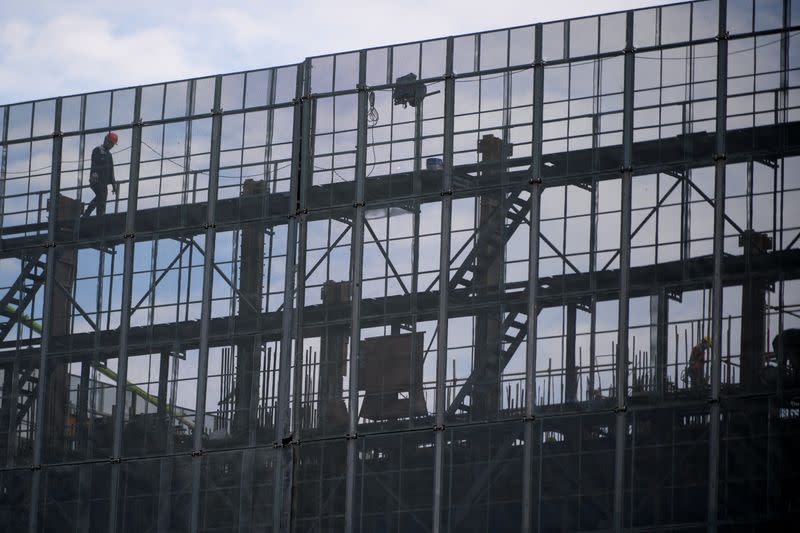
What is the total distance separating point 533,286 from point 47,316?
975cm

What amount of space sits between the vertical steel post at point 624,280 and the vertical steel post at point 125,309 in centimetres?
938

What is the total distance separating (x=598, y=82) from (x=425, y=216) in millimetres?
3744

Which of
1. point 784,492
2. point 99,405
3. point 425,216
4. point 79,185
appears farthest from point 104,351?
point 784,492

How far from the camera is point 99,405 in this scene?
118 ft

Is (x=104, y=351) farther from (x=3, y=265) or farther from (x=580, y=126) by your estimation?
(x=580, y=126)

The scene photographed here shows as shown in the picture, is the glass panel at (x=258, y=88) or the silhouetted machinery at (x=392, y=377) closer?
the silhouetted machinery at (x=392, y=377)

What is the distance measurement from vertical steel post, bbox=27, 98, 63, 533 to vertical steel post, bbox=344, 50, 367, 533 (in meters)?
6.27

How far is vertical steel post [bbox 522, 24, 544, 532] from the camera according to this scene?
1253 inches

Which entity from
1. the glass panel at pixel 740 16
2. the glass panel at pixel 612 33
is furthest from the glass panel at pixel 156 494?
the glass panel at pixel 740 16

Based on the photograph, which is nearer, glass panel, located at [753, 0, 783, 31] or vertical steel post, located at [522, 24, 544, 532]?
vertical steel post, located at [522, 24, 544, 532]

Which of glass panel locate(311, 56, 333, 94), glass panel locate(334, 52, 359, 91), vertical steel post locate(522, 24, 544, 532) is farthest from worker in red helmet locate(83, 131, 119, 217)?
vertical steel post locate(522, 24, 544, 532)

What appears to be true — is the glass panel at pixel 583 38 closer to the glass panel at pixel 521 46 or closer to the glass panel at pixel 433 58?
the glass panel at pixel 521 46

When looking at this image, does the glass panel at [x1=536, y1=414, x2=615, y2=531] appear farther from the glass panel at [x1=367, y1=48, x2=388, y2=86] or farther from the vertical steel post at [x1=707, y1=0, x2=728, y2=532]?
the glass panel at [x1=367, y1=48, x2=388, y2=86]

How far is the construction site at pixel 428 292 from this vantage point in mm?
31562
